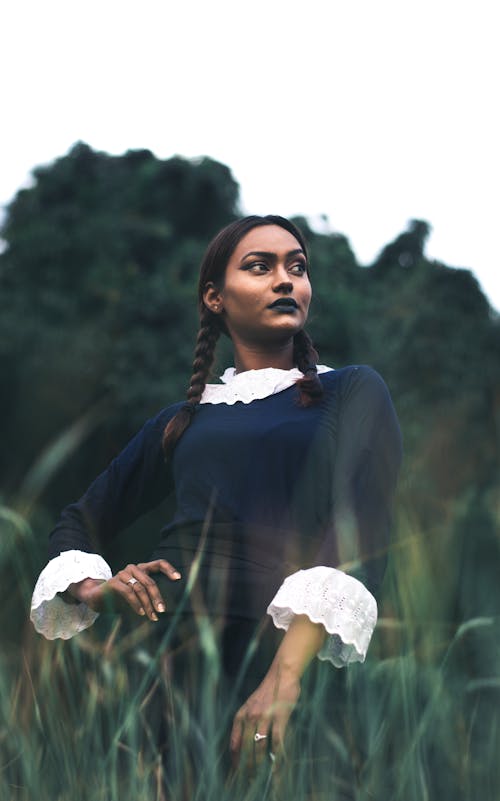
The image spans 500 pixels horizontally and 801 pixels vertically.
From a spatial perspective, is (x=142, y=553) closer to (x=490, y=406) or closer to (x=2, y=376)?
(x=490, y=406)

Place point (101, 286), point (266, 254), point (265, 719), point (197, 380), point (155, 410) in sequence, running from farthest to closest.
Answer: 1. point (101, 286)
2. point (155, 410)
3. point (197, 380)
4. point (266, 254)
5. point (265, 719)

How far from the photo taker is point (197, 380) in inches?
89.2

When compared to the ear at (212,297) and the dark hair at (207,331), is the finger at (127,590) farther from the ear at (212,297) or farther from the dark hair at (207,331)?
the ear at (212,297)

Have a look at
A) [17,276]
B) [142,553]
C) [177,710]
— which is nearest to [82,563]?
[177,710]

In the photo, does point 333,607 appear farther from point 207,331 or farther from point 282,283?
point 207,331

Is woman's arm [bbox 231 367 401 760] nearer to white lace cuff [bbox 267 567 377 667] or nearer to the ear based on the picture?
white lace cuff [bbox 267 567 377 667]

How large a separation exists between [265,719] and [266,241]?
3.09ft

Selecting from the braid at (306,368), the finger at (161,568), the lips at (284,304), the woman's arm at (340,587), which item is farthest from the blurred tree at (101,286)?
the woman's arm at (340,587)

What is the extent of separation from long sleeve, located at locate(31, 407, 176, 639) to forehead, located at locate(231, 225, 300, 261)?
386mm

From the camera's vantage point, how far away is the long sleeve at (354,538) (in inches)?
68.1

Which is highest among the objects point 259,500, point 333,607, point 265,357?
point 265,357

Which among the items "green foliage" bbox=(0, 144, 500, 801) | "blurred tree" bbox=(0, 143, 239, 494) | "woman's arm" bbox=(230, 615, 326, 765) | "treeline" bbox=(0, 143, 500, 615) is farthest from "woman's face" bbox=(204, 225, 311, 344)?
"blurred tree" bbox=(0, 143, 239, 494)

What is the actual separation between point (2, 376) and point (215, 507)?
11.5 meters

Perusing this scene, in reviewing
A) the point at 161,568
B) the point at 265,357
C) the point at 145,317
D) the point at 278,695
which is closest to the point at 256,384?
the point at 265,357
